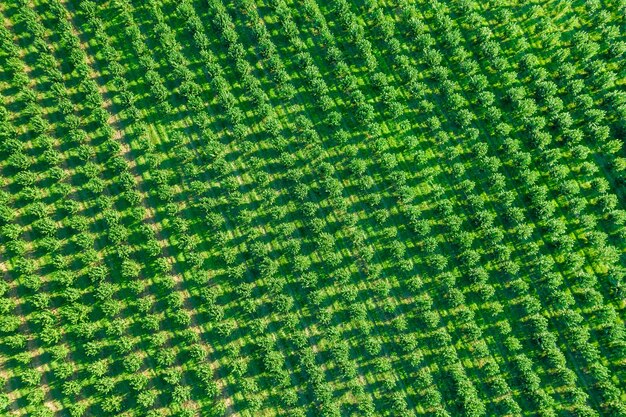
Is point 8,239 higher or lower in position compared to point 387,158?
higher

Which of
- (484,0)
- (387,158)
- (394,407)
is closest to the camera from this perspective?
(394,407)

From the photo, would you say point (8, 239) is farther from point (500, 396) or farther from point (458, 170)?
point (500, 396)

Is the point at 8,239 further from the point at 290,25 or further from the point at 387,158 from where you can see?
the point at 387,158

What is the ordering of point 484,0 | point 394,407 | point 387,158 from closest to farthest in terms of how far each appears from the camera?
1. point 394,407
2. point 387,158
3. point 484,0

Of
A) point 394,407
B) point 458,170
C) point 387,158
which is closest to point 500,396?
point 394,407

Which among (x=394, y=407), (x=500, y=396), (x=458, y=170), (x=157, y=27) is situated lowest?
(x=500, y=396)

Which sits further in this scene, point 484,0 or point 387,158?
point 484,0

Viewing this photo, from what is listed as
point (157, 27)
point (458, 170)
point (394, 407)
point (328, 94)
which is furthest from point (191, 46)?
point (394, 407)
